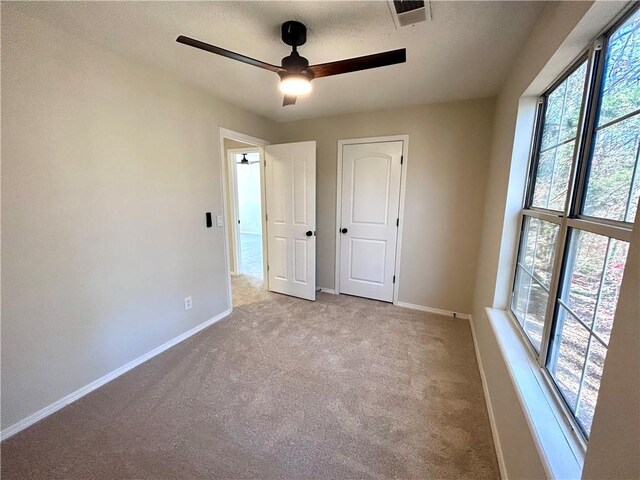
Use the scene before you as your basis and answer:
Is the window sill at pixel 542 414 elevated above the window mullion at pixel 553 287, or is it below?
below

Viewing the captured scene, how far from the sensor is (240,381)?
1.94 metres

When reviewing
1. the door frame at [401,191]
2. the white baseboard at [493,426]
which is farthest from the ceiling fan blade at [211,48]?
the white baseboard at [493,426]

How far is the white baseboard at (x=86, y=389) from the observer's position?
1.52 metres

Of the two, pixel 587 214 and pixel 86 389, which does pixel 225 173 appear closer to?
pixel 86 389

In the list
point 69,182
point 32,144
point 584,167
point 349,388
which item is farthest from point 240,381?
point 584,167

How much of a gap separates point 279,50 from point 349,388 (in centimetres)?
237

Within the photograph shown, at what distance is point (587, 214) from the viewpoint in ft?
3.51

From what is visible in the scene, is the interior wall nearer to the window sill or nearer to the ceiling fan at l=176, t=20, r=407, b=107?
the ceiling fan at l=176, t=20, r=407, b=107

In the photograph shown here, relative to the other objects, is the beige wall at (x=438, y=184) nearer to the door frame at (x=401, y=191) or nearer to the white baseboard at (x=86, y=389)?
the door frame at (x=401, y=191)

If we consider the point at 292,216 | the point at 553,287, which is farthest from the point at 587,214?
the point at 292,216

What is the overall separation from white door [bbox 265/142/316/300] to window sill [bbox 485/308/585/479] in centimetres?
218

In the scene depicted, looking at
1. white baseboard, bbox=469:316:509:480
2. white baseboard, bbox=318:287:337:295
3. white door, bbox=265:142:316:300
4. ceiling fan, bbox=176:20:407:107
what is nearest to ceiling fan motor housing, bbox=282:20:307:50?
ceiling fan, bbox=176:20:407:107

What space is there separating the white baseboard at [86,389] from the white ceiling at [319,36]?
227 cm

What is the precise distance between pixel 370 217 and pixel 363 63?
197 cm
